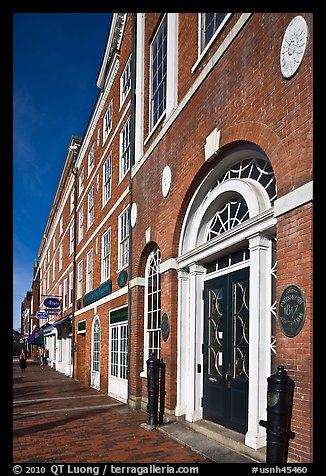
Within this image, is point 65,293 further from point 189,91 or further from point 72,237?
point 189,91

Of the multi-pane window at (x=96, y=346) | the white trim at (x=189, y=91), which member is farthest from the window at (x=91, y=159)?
the white trim at (x=189, y=91)

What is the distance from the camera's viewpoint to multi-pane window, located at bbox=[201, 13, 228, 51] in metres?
8.18

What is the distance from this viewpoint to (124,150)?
1577cm

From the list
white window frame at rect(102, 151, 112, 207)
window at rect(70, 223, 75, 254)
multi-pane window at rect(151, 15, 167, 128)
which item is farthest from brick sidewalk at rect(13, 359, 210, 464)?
window at rect(70, 223, 75, 254)

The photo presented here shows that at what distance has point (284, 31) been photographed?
5812 millimetres

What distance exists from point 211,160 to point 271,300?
105 inches

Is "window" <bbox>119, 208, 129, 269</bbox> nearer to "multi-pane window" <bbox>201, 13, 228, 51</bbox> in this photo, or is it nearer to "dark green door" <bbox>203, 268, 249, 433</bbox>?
"dark green door" <bbox>203, 268, 249, 433</bbox>

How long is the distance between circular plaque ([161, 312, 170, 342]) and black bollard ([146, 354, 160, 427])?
446mm

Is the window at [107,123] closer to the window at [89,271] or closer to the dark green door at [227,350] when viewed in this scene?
the window at [89,271]

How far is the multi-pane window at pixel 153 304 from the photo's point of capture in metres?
11.0

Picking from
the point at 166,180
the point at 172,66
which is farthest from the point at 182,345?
the point at 172,66

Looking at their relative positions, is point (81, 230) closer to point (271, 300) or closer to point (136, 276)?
point (136, 276)

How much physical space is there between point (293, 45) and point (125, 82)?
36.3 ft
